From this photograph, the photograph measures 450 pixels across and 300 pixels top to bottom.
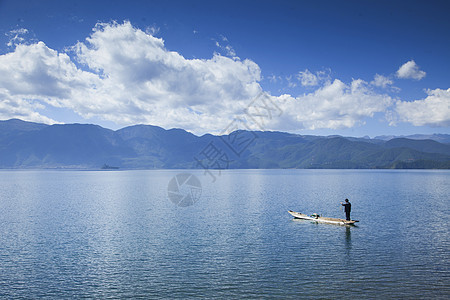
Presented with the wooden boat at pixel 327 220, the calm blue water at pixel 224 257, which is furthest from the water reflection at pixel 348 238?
the wooden boat at pixel 327 220

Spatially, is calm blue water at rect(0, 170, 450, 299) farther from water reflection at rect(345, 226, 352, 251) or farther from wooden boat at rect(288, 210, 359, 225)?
wooden boat at rect(288, 210, 359, 225)

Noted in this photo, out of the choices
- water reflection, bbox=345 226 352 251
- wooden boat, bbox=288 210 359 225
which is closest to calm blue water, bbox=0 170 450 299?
water reflection, bbox=345 226 352 251

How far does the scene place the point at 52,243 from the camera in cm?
3934

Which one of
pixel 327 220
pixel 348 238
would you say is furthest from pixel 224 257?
pixel 327 220

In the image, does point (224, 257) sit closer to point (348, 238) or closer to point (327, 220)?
point (348, 238)

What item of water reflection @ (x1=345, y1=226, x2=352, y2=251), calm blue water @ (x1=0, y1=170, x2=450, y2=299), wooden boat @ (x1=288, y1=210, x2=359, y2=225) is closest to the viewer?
calm blue water @ (x1=0, y1=170, x2=450, y2=299)

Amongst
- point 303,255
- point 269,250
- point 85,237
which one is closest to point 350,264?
point 303,255

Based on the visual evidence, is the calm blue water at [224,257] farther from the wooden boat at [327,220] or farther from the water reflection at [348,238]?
the wooden boat at [327,220]

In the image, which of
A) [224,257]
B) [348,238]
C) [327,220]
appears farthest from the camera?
[327,220]

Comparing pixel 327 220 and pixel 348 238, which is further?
pixel 327 220

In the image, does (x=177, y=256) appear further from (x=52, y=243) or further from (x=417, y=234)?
(x=417, y=234)

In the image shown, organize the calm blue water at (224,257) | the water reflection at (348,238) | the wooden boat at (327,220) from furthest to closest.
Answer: the wooden boat at (327,220), the water reflection at (348,238), the calm blue water at (224,257)

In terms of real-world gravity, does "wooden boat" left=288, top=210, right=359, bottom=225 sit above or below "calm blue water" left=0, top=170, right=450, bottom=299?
above

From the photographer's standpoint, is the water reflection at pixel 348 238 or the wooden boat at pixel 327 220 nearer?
the water reflection at pixel 348 238
